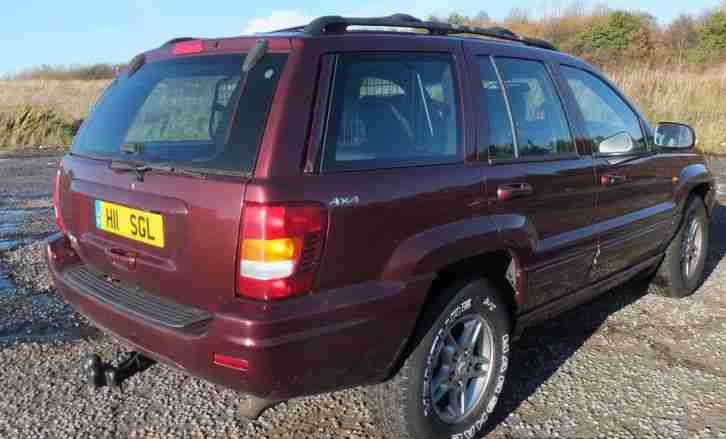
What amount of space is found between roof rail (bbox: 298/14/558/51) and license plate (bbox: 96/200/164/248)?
0.90 metres

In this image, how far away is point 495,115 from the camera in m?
2.75

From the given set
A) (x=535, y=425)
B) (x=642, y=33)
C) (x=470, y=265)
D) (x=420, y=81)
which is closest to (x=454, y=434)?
(x=535, y=425)

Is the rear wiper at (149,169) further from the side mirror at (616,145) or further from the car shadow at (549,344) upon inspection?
the side mirror at (616,145)

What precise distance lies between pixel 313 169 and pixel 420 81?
789 mm

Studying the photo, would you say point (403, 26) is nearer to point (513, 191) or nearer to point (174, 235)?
point (513, 191)

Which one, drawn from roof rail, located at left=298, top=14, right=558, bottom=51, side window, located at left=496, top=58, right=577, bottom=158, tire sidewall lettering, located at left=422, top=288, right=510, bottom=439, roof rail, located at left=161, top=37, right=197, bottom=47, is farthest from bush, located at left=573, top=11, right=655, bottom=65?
roof rail, located at left=161, top=37, right=197, bottom=47

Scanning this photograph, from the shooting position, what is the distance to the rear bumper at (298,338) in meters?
1.95

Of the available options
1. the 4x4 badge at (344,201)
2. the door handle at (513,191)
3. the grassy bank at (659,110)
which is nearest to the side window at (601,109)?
the door handle at (513,191)

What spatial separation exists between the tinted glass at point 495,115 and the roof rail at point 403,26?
241 mm

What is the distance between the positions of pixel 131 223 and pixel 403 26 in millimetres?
1375

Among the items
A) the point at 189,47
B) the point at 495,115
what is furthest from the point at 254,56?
the point at 495,115

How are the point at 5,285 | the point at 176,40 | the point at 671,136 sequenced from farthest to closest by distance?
the point at 5,285 → the point at 671,136 → the point at 176,40

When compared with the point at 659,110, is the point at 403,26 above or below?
above

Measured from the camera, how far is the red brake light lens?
245 cm
